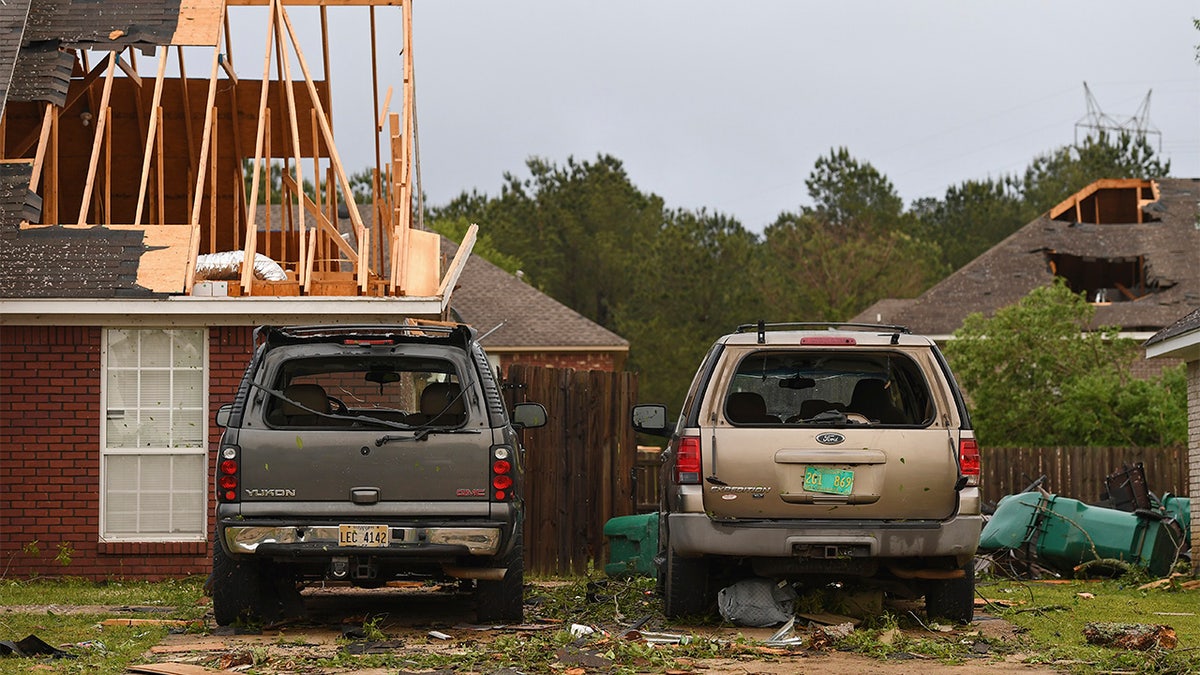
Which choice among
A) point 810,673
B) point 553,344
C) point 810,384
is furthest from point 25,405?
point 553,344

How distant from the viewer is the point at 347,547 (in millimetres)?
9328

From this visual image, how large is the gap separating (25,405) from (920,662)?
9.43 meters

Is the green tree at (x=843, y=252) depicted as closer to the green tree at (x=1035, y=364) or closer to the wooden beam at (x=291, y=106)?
the green tree at (x=1035, y=364)

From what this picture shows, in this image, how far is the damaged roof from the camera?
129 ft

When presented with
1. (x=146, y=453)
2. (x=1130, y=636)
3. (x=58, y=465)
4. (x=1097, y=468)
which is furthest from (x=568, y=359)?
(x=1130, y=636)

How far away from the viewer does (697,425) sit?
9594 mm

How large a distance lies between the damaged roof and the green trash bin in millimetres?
26027

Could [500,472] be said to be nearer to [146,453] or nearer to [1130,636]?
[1130,636]

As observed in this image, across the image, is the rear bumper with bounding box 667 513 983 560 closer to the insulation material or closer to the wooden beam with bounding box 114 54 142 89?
the insulation material

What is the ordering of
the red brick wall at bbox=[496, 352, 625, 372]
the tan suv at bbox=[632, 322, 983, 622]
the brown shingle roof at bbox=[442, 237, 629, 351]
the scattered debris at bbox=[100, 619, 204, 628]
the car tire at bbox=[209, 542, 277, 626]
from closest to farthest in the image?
1. the tan suv at bbox=[632, 322, 983, 622]
2. the car tire at bbox=[209, 542, 277, 626]
3. the scattered debris at bbox=[100, 619, 204, 628]
4. the brown shingle roof at bbox=[442, 237, 629, 351]
5. the red brick wall at bbox=[496, 352, 625, 372]

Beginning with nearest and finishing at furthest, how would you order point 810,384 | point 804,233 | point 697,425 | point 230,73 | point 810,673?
point 810,673 < point 697,425 < point 810,384 < point 230,73 < point 804,233

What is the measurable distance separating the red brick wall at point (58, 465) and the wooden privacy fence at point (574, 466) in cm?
305

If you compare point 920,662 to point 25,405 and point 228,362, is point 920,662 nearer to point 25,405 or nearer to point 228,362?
point 228,362

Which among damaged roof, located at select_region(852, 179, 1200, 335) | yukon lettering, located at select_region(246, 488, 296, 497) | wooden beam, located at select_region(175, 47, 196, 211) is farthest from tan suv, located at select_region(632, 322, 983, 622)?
damaged roof, located at select_region(852, 179, 1200, 335)
